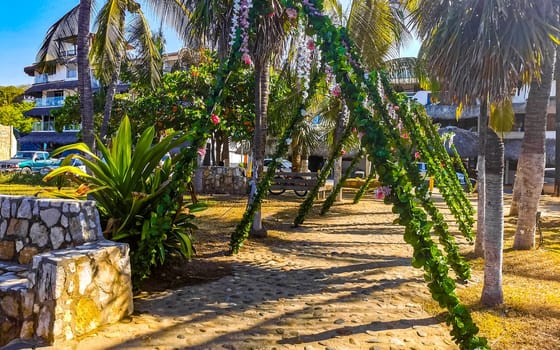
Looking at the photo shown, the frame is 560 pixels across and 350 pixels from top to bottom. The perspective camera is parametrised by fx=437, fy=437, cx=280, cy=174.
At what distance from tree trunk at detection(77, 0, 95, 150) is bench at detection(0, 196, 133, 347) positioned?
17.0 feet

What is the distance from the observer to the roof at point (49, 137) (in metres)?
38.1

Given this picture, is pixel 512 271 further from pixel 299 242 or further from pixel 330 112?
pixel 330 112

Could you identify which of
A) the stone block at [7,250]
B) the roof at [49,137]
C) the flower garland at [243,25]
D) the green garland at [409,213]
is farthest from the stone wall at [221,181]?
the roof at [49,137]

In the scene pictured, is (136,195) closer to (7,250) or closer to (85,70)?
(7,250)

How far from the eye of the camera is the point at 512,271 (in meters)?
A: 6.10

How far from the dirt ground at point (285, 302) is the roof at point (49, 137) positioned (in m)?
34.8

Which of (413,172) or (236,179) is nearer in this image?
(413,172)

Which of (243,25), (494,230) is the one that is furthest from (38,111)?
(494,230)

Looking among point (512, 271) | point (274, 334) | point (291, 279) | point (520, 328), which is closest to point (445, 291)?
point (520, 328)

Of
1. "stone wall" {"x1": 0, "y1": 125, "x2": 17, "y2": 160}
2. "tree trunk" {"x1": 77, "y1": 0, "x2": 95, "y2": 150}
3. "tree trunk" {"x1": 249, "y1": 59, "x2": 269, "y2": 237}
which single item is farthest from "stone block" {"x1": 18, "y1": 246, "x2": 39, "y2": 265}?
"stone wall" {"x1": 0, "y1": 125, "x2": 17, "y2": 160}

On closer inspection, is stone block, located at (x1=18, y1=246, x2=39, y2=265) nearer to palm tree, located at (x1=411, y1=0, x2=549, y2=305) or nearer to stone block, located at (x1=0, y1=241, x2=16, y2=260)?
stone block, located at (x1=0, y1=241, x2=16, y2=260)

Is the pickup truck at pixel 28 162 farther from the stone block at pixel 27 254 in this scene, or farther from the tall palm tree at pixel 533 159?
the tall palm tree at pixel 533 159

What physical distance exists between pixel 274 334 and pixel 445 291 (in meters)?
1.48

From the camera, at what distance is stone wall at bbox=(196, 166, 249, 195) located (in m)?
17.2
